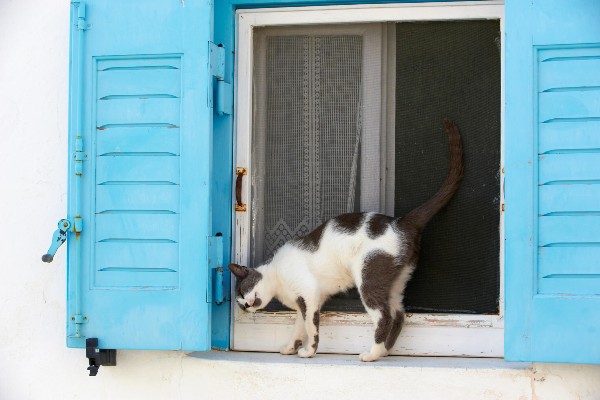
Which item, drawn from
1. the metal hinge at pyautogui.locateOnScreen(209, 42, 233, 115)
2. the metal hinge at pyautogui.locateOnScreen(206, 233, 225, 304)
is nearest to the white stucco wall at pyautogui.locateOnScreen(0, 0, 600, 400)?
the metal hinge at pyautogui.locateOnScreen(206, 233, 225, 304)

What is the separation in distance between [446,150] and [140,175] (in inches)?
47.0

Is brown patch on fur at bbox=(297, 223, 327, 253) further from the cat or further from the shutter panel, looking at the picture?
the shutter panel

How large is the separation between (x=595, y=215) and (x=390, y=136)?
2.87ft

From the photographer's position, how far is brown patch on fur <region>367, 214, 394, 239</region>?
328 centimetres

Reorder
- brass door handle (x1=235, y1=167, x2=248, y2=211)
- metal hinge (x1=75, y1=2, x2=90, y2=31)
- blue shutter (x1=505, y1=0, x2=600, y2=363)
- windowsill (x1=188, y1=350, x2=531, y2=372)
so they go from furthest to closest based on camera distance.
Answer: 1. brass door handle (x1=235, y1=167, x2=248, y2=211)
2. metal hinge (x1=75, y1=2, x2=90, y2=31)
3. windowsill (x1=188, y1=350, x2=531, y2=372)
4. blue shutter (x1=505, y1=0, x2=600, y2=363)

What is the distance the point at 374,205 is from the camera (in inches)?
137

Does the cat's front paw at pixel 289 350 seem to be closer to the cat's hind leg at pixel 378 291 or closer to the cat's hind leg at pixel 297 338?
the cat's hind leg at pixel 297 338

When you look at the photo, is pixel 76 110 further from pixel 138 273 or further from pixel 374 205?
pixel 374 205

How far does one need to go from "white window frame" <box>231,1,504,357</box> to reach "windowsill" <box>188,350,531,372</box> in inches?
1.7

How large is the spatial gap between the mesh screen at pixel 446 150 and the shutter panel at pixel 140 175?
32.0 inches

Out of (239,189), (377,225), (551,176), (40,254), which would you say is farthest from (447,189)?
(40,254)

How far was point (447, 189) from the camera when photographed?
10.9ft

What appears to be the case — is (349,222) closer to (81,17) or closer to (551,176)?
(551,176)

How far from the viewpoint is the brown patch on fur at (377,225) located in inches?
129
